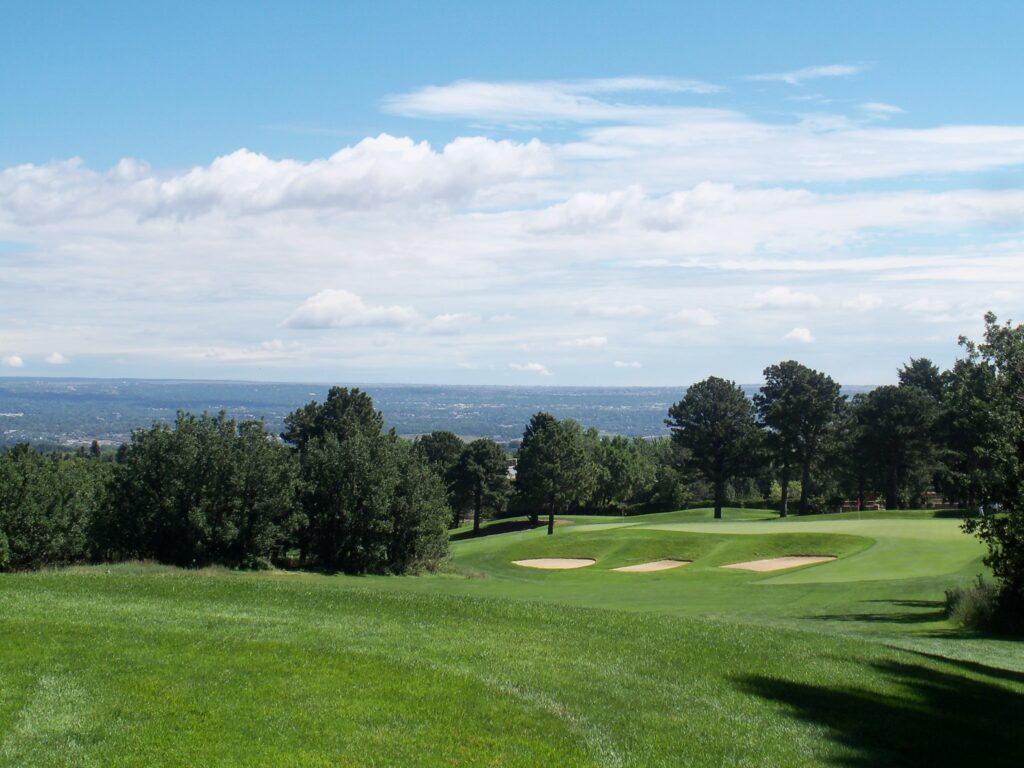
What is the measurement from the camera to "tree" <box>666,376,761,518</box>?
78062mm

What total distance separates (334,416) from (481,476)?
1488 centimetres

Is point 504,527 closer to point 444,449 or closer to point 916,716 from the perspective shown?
point 444,449

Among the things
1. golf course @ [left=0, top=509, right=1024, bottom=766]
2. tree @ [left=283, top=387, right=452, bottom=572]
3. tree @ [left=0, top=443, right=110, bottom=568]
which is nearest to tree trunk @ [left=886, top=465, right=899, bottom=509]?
tree @ [left=283, top=387, right=452, bottom=572]

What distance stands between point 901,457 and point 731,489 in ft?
125

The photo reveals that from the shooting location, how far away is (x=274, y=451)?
4200cm

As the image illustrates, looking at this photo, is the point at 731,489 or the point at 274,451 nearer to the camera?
the point at 274,451

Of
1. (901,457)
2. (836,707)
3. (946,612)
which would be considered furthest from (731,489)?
(836,707)

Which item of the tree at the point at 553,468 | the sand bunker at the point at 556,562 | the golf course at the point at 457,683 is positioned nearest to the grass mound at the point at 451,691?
the golf course at the point at 457,683

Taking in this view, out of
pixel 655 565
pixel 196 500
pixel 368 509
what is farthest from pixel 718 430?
pixel 196 500

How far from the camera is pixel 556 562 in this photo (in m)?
51.8

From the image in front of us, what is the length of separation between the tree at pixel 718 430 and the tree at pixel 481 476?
19.2 m

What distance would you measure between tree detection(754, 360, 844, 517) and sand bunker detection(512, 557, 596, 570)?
3059 centimetres

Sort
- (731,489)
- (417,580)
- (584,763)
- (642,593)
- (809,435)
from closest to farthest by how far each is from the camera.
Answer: (584,763) < (642,593) < (417,580) < (809,435) < (731,489)

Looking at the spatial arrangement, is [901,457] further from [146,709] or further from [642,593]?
[146,709]
